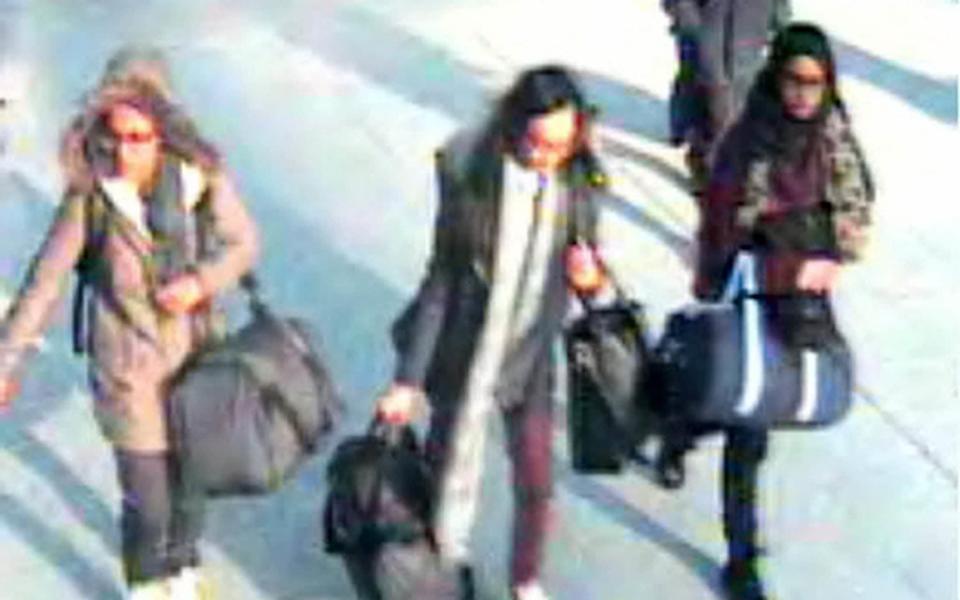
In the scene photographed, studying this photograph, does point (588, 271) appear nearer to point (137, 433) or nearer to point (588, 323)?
point (588, 323)

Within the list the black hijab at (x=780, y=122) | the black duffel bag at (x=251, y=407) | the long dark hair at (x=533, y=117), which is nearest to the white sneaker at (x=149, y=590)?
the black duffel bag at (x=251, y=407)

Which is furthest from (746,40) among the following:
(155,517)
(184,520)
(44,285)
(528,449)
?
(44,285)

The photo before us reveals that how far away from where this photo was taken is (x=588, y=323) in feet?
15.2

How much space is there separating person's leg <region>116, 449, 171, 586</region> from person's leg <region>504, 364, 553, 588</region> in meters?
0.93

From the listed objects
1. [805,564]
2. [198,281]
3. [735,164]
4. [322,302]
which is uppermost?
[735,164]

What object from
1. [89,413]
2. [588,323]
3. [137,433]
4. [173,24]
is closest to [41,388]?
[89,413]

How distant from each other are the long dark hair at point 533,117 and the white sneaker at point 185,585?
155 centimetres

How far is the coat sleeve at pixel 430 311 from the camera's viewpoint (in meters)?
4.50

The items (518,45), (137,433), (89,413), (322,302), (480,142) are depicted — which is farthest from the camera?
(518,45)

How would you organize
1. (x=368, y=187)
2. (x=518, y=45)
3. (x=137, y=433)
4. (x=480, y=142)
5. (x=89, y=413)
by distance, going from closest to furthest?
(x=480, y=142)
(x=137, y=433)
(x=89, y=413)
(x=368, y=187)
(x=518, y=45)

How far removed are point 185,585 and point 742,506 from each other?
5.17 ft

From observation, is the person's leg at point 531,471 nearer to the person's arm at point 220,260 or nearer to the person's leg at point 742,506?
the person's leg at point 742,506

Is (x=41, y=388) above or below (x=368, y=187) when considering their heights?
below

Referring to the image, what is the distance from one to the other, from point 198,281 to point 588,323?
0.97 metres
